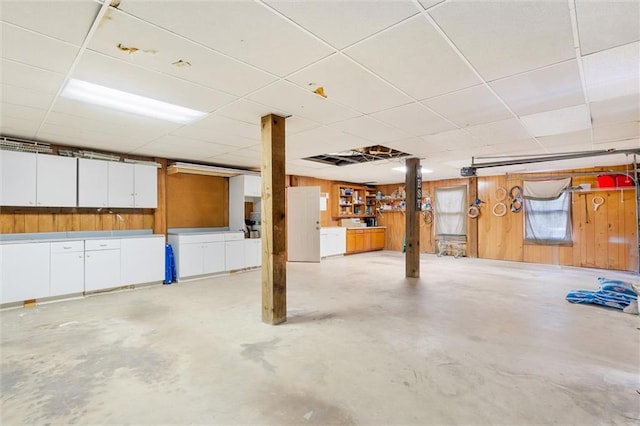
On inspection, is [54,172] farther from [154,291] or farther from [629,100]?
[629,100]

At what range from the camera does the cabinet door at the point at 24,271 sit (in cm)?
393

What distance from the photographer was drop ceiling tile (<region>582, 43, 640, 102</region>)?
207cm

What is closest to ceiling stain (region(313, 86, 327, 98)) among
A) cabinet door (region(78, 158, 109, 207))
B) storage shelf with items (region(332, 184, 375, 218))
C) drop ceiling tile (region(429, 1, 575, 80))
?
drop ceiling tile (region(429, 1, 575, 80))

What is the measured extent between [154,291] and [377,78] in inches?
184

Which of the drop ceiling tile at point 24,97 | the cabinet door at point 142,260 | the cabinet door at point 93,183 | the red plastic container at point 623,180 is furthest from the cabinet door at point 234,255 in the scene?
the red plastic container at point 623,180

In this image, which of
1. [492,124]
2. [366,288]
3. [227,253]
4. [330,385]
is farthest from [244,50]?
[227,253]

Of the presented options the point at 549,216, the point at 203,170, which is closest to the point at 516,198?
the point at 549,216

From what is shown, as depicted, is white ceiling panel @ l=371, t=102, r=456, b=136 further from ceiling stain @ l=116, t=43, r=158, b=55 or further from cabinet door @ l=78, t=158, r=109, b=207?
cabinet door @ l=78, t=158, r=109, b=207

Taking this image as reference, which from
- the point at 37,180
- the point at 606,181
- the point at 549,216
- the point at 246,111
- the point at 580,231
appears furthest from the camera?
the point at 549,216

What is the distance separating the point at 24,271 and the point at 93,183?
1524 millimetres

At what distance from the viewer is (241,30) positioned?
1828 millimetres

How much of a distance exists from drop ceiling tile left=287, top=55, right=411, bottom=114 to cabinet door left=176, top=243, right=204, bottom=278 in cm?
416

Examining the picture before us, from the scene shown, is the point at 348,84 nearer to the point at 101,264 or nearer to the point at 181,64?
the point at 181,64

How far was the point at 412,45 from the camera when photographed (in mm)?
1994
